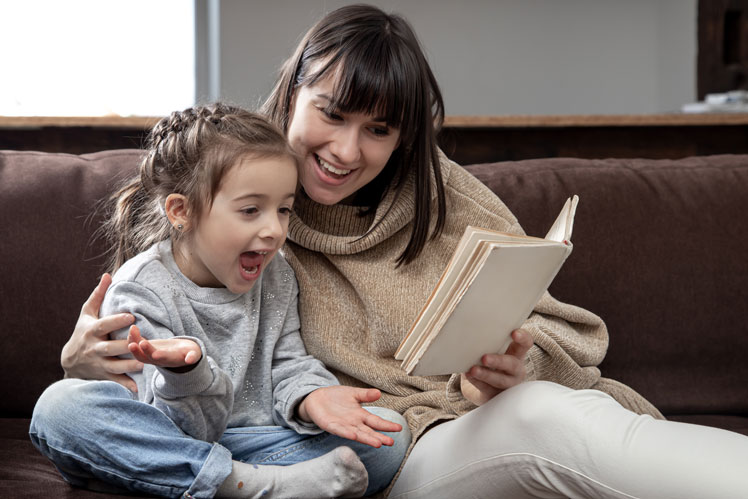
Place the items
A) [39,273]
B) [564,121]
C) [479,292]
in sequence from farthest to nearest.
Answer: [564,121]
[39,273]
[479,292]

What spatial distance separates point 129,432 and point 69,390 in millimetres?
106

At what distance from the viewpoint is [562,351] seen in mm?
1326

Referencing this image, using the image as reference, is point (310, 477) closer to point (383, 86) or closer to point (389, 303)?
point (389, 303)

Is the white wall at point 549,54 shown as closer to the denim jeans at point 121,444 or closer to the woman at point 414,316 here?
the woman at point 414,316

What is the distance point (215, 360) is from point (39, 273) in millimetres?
488

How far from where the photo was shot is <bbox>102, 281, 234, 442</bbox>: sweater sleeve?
1047 mm

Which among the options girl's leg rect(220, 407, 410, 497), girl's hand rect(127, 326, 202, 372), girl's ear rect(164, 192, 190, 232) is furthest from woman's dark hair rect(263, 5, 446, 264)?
girl's hand rect(127, 326, 202, 372)

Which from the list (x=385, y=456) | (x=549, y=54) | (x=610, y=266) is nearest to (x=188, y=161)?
(x=385, y=456)

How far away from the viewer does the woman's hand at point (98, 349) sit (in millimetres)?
1182

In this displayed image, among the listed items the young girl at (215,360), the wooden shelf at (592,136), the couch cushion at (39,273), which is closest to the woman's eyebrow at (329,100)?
the young girl at (215,360)

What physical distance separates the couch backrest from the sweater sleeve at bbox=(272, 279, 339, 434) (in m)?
0.41

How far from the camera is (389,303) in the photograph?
4.61 ft

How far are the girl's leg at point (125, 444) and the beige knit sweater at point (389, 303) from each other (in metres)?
0.36

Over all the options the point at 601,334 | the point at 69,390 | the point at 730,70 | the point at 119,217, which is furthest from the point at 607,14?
the point at 69,390
